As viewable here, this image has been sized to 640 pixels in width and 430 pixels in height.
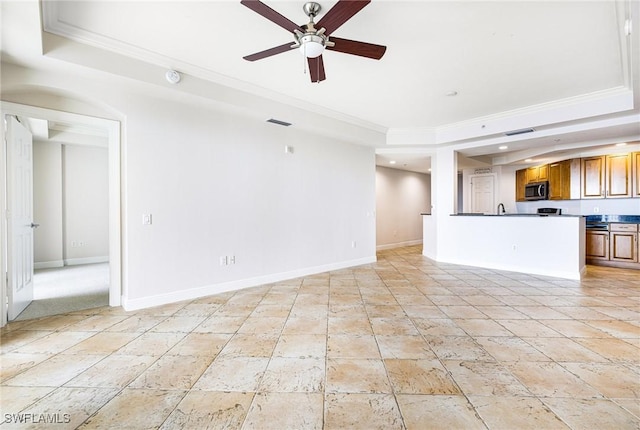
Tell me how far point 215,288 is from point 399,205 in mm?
6214

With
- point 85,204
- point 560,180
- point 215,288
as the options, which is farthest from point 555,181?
point 85,204

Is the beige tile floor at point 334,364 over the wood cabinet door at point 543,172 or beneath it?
beneath

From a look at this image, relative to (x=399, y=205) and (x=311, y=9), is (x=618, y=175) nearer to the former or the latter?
(x=399, y=205)

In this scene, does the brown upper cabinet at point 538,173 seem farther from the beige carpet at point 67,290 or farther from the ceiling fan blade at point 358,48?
the beige carpet at point 67,290

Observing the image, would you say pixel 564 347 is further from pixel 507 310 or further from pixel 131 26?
pixel 131 26

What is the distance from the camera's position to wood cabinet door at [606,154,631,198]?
5.56m

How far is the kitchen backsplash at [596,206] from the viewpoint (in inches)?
226

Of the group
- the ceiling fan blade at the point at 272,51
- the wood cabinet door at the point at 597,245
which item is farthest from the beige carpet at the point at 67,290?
the wood cabinet door at the point at 597,245

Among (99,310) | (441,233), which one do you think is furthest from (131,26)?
(441,233)

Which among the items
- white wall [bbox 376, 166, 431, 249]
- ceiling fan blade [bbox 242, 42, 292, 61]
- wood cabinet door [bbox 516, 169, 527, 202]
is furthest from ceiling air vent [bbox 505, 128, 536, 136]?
ceiling fan blade [bbox 242, 42, 292, 61]

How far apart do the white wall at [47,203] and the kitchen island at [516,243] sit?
8023 mm

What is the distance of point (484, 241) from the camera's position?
559 centimetres

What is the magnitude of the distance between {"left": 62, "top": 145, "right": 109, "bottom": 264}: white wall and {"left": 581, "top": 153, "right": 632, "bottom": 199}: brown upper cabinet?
1054cm

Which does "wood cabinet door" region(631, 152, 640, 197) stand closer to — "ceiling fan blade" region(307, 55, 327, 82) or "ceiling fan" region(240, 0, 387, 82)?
"ceiling fan" region(240, 0, 387, 82)
